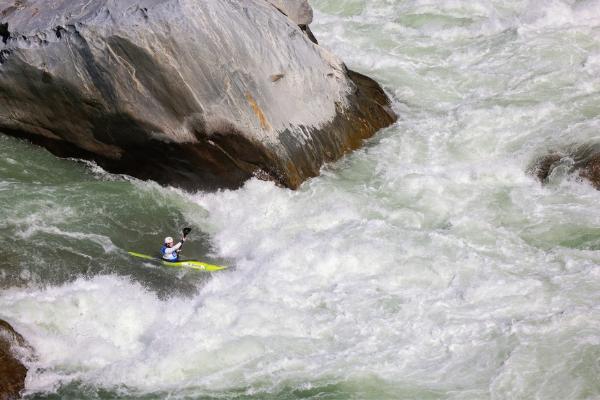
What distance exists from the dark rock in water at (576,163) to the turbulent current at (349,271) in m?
0.09

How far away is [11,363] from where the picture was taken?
6.34 metres

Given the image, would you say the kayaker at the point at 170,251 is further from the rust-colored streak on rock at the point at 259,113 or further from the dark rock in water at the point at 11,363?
the rust-colored streak on rock at the point at 259,113

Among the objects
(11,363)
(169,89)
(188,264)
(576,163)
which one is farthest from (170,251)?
(576,163)

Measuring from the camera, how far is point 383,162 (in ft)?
31.4

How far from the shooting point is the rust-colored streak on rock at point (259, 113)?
8891 mm

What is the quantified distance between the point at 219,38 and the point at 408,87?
3491 mm

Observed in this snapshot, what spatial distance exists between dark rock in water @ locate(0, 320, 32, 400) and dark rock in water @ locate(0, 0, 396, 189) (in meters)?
2.95

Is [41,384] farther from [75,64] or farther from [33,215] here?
[75,64]

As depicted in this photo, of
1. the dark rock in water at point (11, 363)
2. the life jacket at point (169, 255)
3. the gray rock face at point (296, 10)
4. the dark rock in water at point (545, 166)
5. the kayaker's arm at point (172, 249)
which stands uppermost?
the gray rock face at point (296, 10)

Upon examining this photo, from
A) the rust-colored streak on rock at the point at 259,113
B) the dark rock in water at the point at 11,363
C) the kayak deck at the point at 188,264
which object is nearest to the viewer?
the dark rock in water at the point at 11,363

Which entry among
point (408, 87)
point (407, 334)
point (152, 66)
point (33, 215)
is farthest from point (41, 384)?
point (408, 87)

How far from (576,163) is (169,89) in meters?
4.58

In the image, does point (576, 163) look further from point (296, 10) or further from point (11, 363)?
point (11, 363)

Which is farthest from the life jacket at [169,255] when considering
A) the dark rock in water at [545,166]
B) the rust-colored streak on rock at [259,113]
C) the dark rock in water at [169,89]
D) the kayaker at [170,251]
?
the dark rock in water at [545,166]
